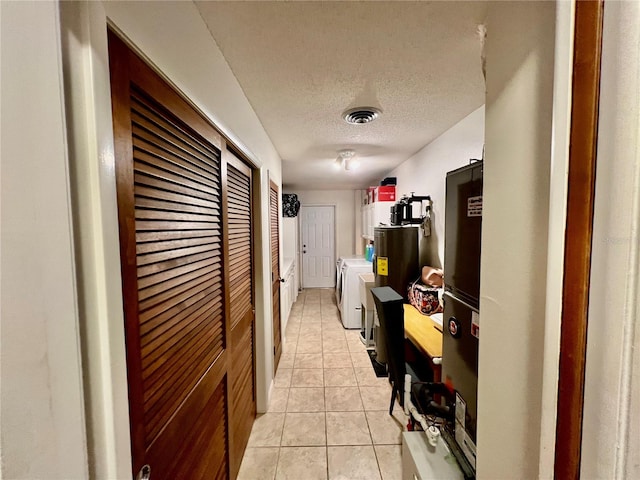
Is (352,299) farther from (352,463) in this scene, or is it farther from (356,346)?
(352,463)

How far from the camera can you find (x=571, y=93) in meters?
0.47

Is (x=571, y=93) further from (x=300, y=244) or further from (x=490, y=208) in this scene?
(x=300, y=244)

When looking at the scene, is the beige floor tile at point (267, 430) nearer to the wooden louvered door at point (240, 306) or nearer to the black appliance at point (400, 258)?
the wooden louvered door at point (240, 306)

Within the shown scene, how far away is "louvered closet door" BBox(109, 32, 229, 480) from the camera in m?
0.63

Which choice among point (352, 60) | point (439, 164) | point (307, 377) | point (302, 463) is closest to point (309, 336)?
point (307, 377)

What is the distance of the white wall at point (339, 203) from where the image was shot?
5.83m

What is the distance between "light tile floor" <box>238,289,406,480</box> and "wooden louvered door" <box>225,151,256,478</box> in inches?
7.5

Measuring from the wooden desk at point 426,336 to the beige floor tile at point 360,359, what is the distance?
85 centimetres

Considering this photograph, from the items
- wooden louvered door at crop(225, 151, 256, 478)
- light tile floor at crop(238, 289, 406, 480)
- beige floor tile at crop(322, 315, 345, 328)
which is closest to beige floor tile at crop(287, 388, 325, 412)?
light tile floor at crop(238, 289, 406, 480)

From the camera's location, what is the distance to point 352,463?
165cm

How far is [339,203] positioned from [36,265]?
18.4 ft

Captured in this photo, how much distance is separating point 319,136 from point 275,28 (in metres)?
1.35

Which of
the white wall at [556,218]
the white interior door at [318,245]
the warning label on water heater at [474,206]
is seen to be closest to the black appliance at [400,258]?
the warning label on water heater at [474,206]

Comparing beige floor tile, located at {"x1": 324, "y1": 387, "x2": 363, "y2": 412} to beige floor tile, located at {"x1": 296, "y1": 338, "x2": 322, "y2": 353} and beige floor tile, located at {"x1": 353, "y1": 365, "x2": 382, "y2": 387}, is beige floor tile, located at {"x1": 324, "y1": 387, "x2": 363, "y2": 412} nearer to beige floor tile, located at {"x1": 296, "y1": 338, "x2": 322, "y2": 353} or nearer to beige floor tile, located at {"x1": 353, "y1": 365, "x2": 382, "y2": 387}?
beige floor tile, located at {"x1": 353, "y1": 365, "x2": 382, "y2": 387}
